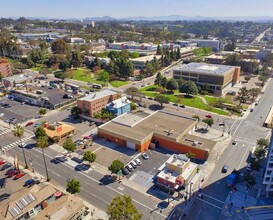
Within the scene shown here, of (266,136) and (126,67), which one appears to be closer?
(266,136)

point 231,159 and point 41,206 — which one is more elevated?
point 41,206

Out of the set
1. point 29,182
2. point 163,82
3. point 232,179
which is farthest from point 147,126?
point 163,82

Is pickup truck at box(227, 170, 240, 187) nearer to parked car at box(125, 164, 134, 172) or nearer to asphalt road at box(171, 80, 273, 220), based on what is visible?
asphalt road at box(171, 80, 273, 220)

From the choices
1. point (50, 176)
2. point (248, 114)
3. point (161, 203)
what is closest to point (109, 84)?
point (248, 114)

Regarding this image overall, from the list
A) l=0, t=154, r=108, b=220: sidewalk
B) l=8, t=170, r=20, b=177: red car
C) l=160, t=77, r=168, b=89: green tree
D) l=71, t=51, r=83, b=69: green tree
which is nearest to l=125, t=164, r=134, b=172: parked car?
l=0, t=154, r=108, b=220: sidewalk

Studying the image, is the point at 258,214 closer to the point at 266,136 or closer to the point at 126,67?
the point at 266,136

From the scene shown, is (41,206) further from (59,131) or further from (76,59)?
(76,59)
